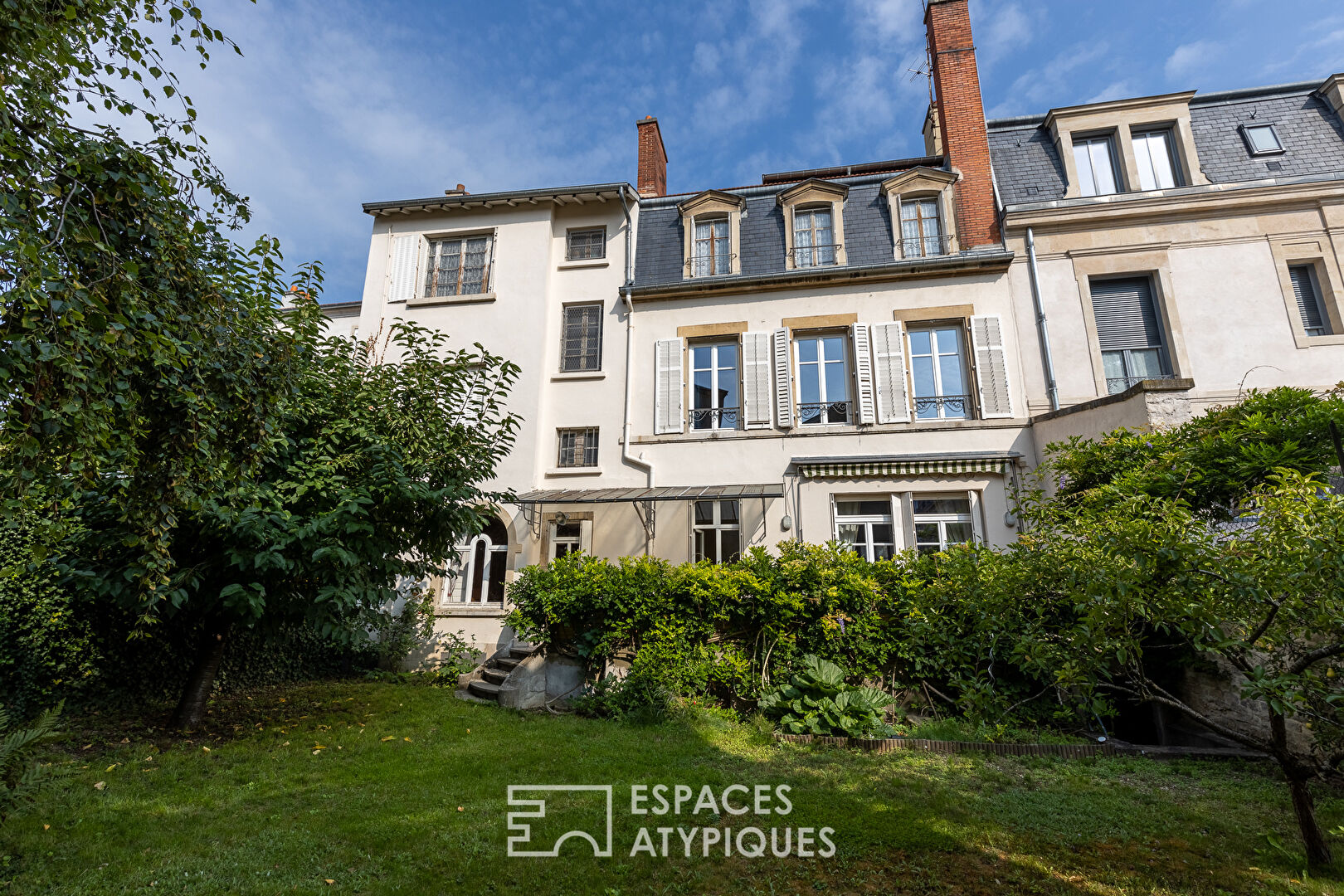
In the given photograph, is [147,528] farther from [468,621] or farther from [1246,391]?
[1246,391]

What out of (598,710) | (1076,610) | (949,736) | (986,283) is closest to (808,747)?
(949,736)

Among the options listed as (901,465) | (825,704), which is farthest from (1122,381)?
(825,704)

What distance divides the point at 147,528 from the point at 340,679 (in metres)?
8.34

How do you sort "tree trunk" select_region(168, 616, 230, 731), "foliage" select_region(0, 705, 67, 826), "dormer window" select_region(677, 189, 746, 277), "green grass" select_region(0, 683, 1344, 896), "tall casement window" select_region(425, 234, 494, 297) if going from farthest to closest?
"tall casement window" select_region(425, 234, 494, 297) < "dormer window" select_region(677, 189, 746, 277) < "tree trunk" select_region(168, 616, 230, 731) < "green grass" select_region(0, 683, 1344, 896) < "foliage" select_region(0, 705, 67, 826)

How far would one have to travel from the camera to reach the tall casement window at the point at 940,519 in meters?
11.8

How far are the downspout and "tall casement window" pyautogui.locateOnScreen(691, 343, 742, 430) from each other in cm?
127

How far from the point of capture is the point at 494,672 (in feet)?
35.4

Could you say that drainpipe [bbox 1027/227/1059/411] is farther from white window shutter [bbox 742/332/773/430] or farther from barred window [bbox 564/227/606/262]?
barred window [bbox 564/227/606/262]

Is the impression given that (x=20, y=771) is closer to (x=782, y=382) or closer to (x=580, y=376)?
(x=580, y=376)

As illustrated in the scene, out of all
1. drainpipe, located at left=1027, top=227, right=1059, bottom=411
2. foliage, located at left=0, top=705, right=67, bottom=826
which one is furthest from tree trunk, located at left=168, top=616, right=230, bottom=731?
drainpipe, located at left=1027, top=227, right=1059, bottom=411

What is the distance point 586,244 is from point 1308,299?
13.7m

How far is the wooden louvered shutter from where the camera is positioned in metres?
12.1

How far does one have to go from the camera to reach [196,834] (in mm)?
4613

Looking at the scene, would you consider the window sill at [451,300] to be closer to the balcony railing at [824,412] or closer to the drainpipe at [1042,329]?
the balcony railing at [824,412]
